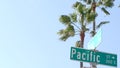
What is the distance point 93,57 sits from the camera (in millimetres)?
13227

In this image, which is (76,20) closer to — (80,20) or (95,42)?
(80,20)

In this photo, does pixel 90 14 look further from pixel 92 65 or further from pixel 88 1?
pixel 92 65

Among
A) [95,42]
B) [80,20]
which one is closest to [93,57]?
[95,42]

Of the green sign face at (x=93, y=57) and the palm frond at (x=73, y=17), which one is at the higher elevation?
the palm frond at (x=73, y=17)

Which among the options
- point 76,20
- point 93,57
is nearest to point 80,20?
point 76,20

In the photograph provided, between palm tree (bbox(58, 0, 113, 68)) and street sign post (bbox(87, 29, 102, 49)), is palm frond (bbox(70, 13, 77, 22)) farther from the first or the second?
street sign post (bbox(87, 29, 102, 49))

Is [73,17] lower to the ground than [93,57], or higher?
higher

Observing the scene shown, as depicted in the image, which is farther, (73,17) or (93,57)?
(73,17)

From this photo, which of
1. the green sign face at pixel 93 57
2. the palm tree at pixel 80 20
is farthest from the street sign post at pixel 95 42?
the palm tree at pixel 80 20

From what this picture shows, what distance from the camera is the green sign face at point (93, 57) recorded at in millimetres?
13234

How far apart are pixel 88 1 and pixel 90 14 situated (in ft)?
7.39

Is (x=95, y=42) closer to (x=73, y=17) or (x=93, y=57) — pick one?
(x=93, y=57)

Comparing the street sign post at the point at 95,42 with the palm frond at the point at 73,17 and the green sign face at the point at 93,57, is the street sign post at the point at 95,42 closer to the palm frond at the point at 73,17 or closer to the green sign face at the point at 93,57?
the green sign face at the point at 93,57

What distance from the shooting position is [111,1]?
30219 mm
